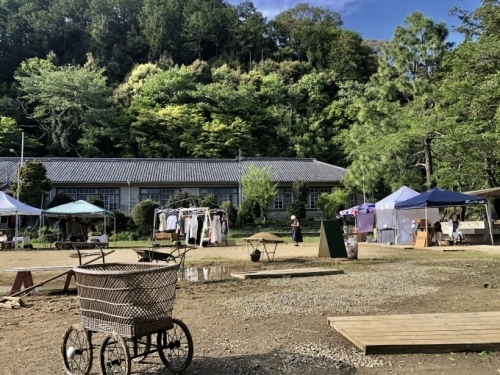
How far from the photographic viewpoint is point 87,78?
48.7 meters

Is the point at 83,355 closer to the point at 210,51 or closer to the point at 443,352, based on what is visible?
the point at 443,352

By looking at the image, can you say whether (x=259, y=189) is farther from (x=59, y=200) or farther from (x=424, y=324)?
(x=424, y=324)

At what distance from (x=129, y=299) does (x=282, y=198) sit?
3625 centimetres

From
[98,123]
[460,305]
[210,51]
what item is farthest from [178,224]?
[210,51]

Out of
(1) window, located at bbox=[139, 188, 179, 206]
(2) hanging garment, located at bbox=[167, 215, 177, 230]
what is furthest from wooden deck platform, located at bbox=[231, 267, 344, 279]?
(1) window, located at bbox=[139, 188, 179, 206]

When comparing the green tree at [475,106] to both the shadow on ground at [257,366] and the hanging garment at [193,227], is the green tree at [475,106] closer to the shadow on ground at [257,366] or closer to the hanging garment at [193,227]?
the hanging garment at [193,227]

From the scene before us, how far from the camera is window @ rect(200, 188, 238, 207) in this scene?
38562 millimetres

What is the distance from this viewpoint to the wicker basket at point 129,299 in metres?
3.62

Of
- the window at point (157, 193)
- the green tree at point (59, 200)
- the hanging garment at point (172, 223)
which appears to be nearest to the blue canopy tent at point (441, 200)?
the hanging garment at point (172, 223)

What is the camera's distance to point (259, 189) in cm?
3472

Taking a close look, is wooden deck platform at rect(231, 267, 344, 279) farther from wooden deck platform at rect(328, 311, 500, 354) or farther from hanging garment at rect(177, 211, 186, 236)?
hanging garment at rect(177, 211, 186, 236)

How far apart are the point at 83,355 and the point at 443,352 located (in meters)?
3.27

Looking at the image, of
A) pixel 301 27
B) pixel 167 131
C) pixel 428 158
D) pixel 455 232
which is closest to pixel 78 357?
pixel 455 232

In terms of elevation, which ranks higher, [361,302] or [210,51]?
[210,51]
